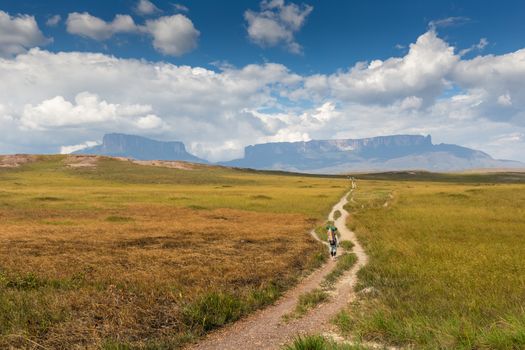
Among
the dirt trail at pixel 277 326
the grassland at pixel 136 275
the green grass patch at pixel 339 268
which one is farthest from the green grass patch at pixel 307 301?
the green grass patch at pixel 339 268

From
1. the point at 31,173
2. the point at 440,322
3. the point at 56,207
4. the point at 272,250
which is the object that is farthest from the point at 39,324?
the point at 31,173

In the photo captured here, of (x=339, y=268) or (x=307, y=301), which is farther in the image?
(x=339, y=268)

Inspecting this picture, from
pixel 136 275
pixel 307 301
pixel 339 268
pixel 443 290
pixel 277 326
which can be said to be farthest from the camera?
pixel 339 268

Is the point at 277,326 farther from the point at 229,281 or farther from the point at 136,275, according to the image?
the point at 136,275

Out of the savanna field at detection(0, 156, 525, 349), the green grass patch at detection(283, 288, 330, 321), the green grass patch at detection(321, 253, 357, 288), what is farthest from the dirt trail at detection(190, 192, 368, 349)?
the green grass patch at detection(321, 253, 357, 288)

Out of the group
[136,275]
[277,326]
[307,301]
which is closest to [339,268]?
[307,301]

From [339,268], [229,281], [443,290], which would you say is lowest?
[339,268]

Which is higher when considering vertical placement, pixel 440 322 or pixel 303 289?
pixel 440 322

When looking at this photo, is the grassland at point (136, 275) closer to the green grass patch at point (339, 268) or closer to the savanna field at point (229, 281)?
the savanna field at point (229, 281)

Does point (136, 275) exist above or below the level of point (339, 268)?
above

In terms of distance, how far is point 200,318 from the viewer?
1209 centimetres

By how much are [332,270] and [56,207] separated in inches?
1906

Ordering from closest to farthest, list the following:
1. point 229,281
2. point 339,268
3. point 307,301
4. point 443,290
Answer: point 443,290, point 307,301, point 229,281, point 339,268

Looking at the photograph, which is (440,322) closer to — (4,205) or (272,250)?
(272,250)
